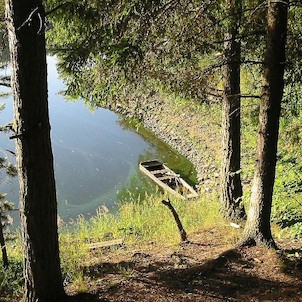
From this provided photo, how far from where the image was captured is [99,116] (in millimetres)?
23578

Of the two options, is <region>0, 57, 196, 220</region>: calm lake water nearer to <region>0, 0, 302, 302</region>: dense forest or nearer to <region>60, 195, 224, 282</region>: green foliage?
<region>60, 195, 224, 282</region>: green foliage

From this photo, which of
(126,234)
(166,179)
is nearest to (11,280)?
(126,234)

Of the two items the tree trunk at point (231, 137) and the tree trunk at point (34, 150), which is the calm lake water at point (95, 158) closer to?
the tree trunk at point (231, 137)

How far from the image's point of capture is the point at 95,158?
18469 mm

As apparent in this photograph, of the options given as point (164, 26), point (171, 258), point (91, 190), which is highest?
point (164, 26)

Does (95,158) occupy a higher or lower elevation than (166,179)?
higher

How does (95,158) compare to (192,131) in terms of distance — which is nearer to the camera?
(95,158)

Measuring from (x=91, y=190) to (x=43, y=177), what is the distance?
11434 millimetres

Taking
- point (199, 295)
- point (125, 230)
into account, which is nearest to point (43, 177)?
point (199, 295)

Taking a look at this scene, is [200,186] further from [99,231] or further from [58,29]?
[58,29]

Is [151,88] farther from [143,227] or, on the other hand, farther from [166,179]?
[166,179]

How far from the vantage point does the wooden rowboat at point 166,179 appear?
43.4 ft

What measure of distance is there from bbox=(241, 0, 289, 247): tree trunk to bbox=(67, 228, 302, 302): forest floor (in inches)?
12.3

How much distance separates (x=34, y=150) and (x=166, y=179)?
36.2ft
